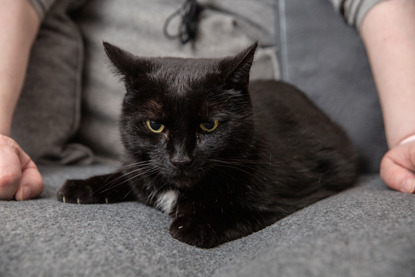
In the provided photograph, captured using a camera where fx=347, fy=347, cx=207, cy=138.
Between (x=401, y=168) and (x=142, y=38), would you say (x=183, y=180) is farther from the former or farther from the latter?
(x=142, y=38)

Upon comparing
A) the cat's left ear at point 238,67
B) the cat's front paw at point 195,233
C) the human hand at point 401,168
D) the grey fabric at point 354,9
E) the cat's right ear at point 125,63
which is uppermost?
the grey fabric at point 354,9

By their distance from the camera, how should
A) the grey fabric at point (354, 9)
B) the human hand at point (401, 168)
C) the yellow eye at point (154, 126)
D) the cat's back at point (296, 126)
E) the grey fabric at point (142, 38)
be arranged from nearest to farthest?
1. the yellow eye at point (154, 126)
2. the human hand at point (401, 168)
3. the cat's back at point (296, 126)
4. the grey fabric at point (354, 9)
5. the grey fabric at point (142, 38)

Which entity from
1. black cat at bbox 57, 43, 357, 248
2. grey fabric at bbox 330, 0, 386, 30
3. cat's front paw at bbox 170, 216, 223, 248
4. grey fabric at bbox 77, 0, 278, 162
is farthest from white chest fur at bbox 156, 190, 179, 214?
grey fabric at bbox 330, 0, 386, 30

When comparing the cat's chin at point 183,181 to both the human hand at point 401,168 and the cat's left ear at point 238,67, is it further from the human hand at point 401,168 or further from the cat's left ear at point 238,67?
the human hand at point 401,168

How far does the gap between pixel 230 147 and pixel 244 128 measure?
77mm

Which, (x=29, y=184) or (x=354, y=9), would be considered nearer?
(x=29, y=184)

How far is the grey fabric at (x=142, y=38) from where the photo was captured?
1.68 m

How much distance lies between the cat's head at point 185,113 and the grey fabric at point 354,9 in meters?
0.74

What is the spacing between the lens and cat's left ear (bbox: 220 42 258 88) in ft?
3.13

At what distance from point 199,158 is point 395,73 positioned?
2.77ft

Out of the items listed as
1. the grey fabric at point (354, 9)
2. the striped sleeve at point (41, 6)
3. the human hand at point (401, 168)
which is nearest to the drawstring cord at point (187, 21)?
the striped sleeve at point (41, 6)

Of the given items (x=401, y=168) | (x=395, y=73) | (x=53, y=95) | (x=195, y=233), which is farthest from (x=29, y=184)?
(x=395, y=73)

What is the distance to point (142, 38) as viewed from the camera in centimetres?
170

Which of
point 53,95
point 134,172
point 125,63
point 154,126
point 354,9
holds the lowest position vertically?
point 53,95
